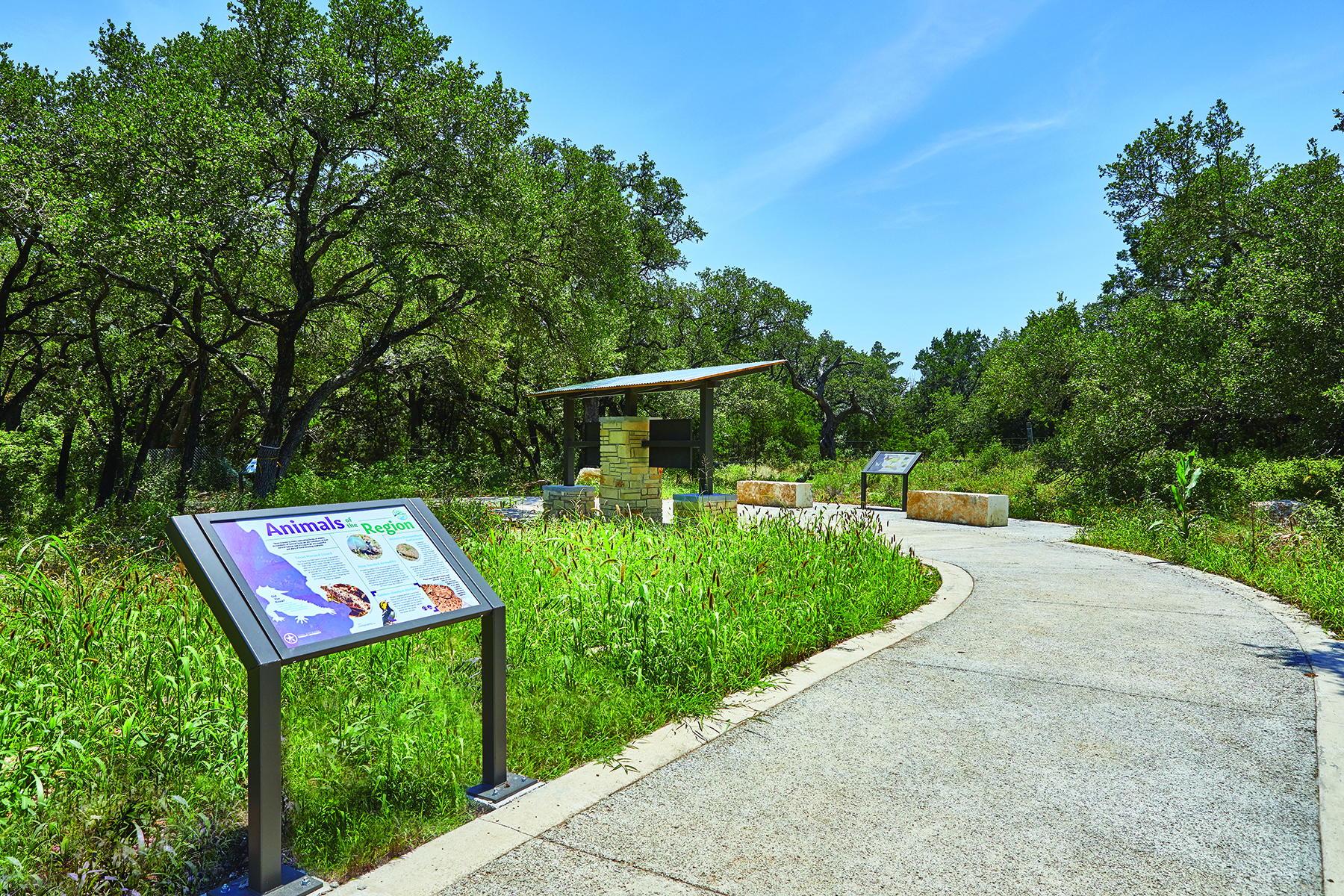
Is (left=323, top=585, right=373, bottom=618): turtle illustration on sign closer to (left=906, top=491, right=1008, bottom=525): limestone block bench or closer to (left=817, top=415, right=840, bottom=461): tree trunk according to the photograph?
(left=906, top=491, right=1008, bottom=525): limestone block bench

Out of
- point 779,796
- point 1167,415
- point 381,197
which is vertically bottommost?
point 779,796

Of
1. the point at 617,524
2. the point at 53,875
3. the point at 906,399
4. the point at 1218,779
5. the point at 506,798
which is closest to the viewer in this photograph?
the point at 53,875

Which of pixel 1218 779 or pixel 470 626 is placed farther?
pixel 470 626

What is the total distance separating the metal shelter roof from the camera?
1088cm

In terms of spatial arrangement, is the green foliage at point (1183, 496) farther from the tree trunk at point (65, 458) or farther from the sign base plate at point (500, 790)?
the tree trunk at point (65, 458)

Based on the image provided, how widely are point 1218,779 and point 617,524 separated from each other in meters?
6.07

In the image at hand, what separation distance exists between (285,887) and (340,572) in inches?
42.0

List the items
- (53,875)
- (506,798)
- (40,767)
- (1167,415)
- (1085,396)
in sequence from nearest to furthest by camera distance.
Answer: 1. (53,875)
2. (40,767)
3. (506,798)
4. (1167,415)
5. (1085,396)

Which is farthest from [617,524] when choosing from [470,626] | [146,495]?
[146,495]

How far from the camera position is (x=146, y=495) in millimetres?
18375

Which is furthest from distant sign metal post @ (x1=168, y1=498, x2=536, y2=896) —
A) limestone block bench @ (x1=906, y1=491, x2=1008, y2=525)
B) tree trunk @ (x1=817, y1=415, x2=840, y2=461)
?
tree trunk @ (x1=817, y1=415, x2=840, y2=461)

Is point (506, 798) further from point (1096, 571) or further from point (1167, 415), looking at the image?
point (1167, 415)

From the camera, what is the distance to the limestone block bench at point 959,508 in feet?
48.7

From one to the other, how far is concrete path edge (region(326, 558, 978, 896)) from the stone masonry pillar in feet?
21.9
